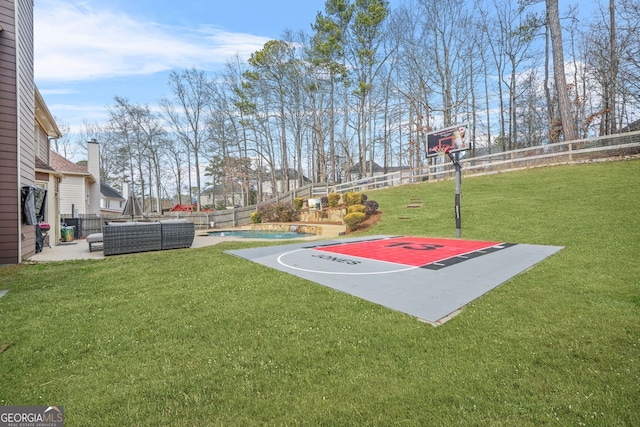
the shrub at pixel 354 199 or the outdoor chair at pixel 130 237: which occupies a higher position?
the shrub at pixel 354 199

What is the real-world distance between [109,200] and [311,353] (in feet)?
115

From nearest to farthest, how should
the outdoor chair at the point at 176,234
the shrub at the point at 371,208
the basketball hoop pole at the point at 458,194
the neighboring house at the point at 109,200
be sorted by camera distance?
the outdoor chair at the point at 176,234, the basketball hoop pole at the point at 458,194, the shrub at the point at 371,208, the neighboring house at the point at 109,200

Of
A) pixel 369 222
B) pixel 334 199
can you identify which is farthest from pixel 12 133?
pixel 334 199

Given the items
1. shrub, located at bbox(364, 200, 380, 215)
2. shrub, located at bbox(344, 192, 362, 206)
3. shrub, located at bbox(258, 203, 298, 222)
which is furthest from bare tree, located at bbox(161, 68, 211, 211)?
shrub, located at bbox(364, 200, 380, 215)

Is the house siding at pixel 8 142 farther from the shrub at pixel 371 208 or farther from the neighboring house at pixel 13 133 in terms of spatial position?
the shrub at pixel 371 208

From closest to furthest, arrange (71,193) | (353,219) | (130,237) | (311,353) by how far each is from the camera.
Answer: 1. (311,353)
2. (130,237)
3. (353,219)
4. (71,193)

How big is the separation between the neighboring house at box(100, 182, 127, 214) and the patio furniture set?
82.9 feet

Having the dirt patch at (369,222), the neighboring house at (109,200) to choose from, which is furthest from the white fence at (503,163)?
the neighboring house at (109,200)

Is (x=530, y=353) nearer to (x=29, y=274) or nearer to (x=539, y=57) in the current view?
(x=29, y=274)

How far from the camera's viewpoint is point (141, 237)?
736cm

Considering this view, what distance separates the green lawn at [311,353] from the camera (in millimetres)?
1543

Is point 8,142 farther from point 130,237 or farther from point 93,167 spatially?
point 93,167

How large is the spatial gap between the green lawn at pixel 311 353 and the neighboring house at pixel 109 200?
29.0m

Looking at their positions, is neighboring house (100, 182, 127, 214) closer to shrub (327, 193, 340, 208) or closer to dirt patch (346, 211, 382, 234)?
shrub (327, 193, 340, 208)
